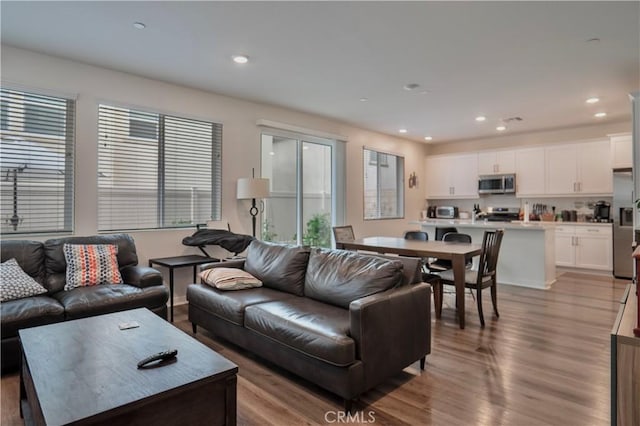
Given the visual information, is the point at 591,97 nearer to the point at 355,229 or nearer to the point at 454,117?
the point at 454,117

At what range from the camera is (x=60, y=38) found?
3.26 meters

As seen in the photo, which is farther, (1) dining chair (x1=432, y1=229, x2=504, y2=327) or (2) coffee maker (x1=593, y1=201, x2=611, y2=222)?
(2) coffee maker (x1=593, y1=201, x2=611, y2=222)

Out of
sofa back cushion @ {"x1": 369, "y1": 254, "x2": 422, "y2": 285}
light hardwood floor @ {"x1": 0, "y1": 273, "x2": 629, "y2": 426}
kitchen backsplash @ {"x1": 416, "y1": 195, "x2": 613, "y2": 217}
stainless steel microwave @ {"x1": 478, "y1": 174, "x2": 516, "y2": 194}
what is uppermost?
stainless steel microwave @ {"x1": 478, "y1": 174, "x2": 516, "y2": 194}

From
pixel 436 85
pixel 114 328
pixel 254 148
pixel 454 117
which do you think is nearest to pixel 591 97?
pixel 454 117

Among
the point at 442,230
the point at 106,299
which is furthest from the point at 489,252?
the point at 106,299

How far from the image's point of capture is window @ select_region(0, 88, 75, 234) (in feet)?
11.2

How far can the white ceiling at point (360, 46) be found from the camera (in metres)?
2.81

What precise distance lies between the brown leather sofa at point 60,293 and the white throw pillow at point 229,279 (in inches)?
16.6

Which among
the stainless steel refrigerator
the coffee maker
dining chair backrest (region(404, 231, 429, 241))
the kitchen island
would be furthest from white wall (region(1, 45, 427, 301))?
the coffee maker

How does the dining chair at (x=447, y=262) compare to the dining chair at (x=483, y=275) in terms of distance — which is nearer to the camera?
the dining chair at (x=483, y=275)

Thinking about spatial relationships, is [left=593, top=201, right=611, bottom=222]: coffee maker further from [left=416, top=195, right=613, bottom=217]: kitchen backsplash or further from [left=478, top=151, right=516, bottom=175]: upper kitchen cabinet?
[left=478, top=151, right=516, bottom=175]: upper kitchen cabinet

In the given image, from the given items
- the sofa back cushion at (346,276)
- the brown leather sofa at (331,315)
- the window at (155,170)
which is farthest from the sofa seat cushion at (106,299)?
the sofa back cushion at (346,276)

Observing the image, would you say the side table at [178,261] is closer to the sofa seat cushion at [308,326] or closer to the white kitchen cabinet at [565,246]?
the sofa seat cushion at [308,326]

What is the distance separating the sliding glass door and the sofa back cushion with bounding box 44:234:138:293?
6.73 feet
